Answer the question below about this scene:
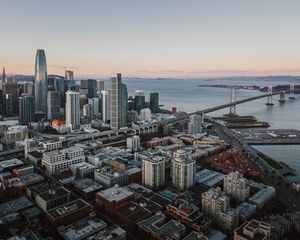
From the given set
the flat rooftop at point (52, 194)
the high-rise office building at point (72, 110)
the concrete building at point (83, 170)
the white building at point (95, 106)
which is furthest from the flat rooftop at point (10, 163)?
the white building at point (95, 106)

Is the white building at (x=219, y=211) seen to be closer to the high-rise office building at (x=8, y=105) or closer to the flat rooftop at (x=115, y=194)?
the flat rooftop at (x=115, y=194)

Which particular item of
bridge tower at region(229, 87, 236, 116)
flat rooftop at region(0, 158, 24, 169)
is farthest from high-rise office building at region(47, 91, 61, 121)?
bridge tower at region(229, 87, 236, 116)

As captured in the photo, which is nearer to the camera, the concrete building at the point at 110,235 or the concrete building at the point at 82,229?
the concrete building at the point at 110,235

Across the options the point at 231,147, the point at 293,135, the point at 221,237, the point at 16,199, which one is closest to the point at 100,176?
the point at 16,199

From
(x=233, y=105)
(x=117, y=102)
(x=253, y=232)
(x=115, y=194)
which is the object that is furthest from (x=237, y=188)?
(x=233, y=105)

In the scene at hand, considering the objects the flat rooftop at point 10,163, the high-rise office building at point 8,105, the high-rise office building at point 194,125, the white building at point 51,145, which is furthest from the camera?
the high-rise office building at point 8,105

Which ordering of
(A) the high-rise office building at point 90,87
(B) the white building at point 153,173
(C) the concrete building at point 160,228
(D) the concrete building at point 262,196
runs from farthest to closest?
(A) the high-rise office building at point 90,87 < (B) the white building at point 153,173 < (D) the concrete building at point 262,196 < (C) the concrete building at point 160,228

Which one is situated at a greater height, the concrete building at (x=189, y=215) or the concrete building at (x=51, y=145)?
the concrete building at (x=51, y=145)
